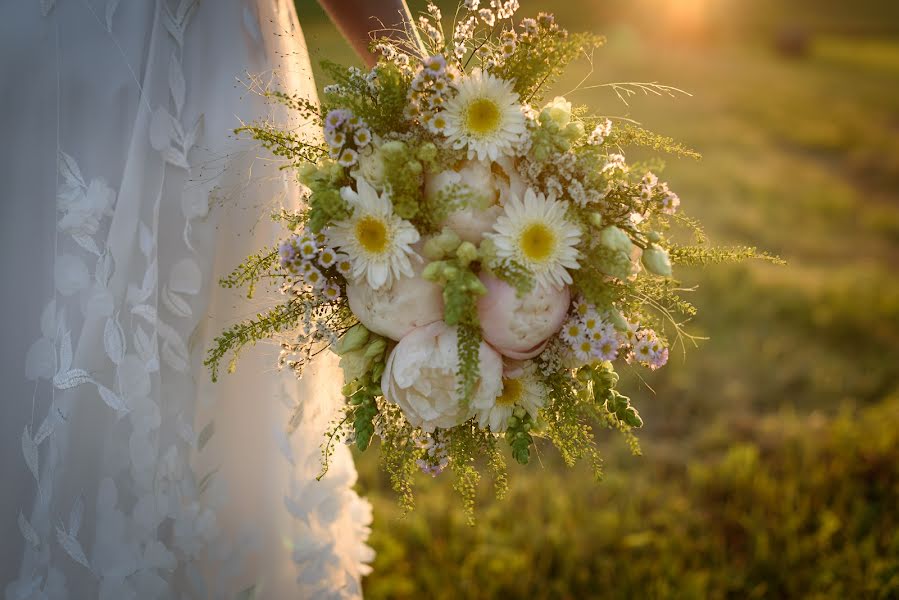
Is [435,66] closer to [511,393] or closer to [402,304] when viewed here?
[402,304]

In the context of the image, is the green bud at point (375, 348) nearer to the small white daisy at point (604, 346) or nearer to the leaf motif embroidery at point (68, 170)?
the small white daisy at point (604, 346)

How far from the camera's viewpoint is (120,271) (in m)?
1.50

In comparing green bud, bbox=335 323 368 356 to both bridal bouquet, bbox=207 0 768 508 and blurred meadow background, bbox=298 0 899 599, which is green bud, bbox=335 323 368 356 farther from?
blurred meadow background, bbox=298 0 899 599

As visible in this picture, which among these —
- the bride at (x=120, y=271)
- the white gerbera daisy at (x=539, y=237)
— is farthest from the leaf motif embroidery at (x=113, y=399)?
the white gerbera daisy at (x=539, y=237)

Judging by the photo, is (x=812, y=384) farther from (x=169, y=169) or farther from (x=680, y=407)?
(x=169, y=169)

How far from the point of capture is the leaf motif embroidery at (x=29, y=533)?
1.50 metres

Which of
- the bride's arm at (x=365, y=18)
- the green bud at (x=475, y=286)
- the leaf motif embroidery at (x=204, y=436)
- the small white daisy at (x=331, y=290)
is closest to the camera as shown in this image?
the green bud at (x=475, y=286)

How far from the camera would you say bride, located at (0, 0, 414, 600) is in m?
1.49

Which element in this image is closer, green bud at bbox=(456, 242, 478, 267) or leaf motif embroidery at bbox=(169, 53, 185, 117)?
green bud at bbox=(456, 242, 478, 267)

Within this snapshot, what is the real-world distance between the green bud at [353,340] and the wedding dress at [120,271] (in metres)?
0.35

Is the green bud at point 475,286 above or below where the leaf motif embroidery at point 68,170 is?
below

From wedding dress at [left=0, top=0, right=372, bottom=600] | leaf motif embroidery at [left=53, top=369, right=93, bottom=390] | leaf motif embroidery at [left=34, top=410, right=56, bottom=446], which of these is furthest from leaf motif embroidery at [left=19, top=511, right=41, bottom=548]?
leaf motif embroidery at [left=53, top=369, right=93, bottom=390]

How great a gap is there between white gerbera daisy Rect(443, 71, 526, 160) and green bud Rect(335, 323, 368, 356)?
0.35 m

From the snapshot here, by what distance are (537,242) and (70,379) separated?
90 cm
